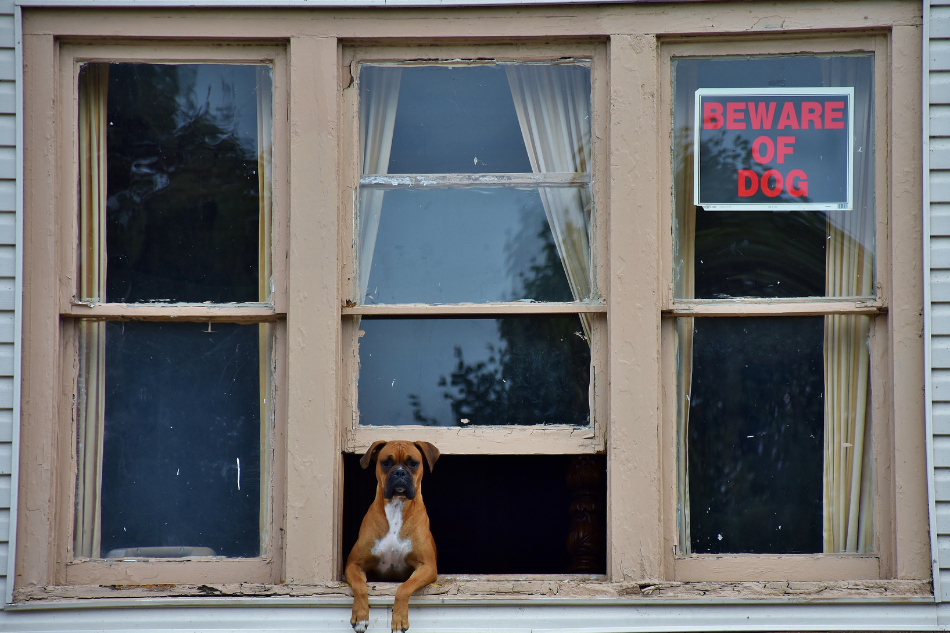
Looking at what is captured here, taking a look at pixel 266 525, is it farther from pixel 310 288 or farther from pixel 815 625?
pixel 815 625

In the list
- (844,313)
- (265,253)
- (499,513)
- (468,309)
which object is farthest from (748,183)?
(499,513)

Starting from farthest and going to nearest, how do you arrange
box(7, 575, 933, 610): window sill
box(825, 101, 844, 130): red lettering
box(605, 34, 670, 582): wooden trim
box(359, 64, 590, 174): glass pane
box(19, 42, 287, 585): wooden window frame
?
1. box(359, 64, 590, 174): glass pane
2. box(825, 101, 844, 130): red lettering
3. box(19, 42, 287, 585): wooden window frame
4. box(605, 34, 670, 582): wooden trim
5. box(7, 575, 933, 610): window sill

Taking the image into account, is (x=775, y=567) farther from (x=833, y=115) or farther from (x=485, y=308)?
(x=833, y=115)

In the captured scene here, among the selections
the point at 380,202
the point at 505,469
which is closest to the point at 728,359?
the point at 380,202

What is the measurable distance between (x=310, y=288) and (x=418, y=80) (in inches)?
41.5

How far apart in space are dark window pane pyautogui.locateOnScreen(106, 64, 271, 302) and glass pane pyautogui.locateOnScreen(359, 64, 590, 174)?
0.57 m

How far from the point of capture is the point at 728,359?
342 centimetres

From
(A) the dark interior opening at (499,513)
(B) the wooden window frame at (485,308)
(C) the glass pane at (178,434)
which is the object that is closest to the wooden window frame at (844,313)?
(B) the wooden window frame at (485,308)

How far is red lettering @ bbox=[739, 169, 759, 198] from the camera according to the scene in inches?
136

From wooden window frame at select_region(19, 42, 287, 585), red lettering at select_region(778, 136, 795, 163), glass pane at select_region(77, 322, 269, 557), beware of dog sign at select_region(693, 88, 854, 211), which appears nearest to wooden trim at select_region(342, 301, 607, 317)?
wooden window frame at select_region(19, 42, 287, 585)

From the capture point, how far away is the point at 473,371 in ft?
11.5

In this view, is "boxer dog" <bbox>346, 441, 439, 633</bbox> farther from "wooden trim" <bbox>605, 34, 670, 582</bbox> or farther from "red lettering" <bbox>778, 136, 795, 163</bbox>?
"red lettering" <bbox>778, 136, 795, 163</bbox>

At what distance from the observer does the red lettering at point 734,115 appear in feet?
11.4

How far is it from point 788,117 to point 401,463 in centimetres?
220
